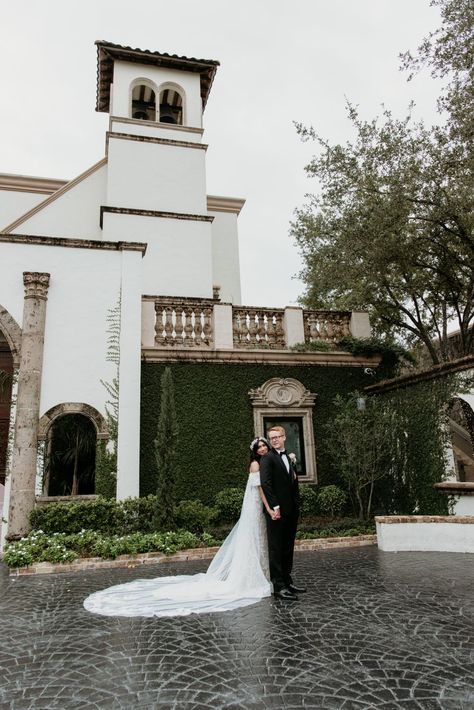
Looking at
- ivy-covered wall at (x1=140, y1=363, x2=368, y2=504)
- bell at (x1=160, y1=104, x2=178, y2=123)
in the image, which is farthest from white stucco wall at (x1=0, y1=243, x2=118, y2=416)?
bell at (x1=160, y1=104, x2=178, y2=123)

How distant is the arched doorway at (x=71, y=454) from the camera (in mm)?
11758

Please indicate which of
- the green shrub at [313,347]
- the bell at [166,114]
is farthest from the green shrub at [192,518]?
the bell at [166,114]

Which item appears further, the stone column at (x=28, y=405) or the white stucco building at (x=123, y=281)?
the white stucco building at (x=123, y=281)

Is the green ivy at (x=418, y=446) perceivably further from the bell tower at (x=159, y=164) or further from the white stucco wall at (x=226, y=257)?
the white stucco wall at (x=226, y=257)

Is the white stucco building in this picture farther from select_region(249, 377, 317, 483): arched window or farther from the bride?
the bride

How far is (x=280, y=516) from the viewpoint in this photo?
6.14m

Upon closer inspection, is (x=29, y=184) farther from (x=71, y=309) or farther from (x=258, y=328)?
(x=258, y=328)

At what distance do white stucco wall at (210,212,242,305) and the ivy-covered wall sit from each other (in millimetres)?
7373

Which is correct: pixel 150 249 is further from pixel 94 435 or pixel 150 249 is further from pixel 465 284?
pixel 465 284

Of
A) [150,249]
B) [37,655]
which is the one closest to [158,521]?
[37,655]

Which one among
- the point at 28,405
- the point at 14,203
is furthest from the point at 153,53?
the point at 28,405

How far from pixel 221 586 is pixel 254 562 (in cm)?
53

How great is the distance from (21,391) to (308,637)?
29.2 feet

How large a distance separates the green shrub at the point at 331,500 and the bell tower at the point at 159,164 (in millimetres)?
8204
